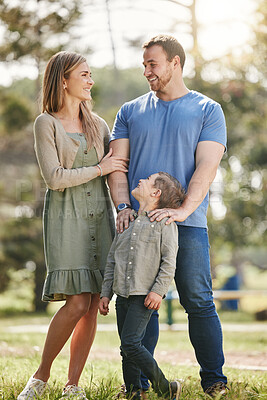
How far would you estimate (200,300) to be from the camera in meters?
3.35

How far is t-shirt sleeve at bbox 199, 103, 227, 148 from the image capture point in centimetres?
343

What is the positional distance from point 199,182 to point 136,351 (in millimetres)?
918

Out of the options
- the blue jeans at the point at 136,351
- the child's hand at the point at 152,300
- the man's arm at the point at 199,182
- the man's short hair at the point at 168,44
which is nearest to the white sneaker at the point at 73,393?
the blue jeans at the point at 136,351

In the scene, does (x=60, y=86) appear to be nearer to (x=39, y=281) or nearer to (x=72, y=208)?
(x=72, y=208)

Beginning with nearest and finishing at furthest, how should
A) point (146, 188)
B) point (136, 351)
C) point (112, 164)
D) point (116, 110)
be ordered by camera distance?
1. point (136, 351)
2. point (146, 188)
3. point (112, 164)
4. point (116, 110)

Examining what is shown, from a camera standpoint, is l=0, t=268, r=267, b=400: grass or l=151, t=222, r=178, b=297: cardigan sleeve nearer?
l=151, t=222, r=178, b=297: cardigan sleeve

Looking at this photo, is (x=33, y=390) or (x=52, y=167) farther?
(x=52, y=167)

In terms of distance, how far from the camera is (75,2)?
12227mm

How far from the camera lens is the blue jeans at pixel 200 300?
3336 mm

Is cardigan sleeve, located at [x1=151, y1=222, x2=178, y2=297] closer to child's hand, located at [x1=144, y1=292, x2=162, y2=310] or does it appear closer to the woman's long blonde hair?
child's hand, located at [x1=144, y1=292, x2=162, y2=310]

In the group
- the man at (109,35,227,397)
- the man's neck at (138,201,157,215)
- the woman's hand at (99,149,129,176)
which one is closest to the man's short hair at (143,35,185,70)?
the man at (109,35,227,397)

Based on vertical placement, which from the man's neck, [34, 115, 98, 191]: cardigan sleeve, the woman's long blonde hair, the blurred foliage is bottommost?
the man's neck

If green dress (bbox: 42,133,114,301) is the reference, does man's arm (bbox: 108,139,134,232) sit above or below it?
above

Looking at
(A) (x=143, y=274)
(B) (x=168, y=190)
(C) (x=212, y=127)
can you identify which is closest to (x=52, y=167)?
(B) (x=168, y=190)
